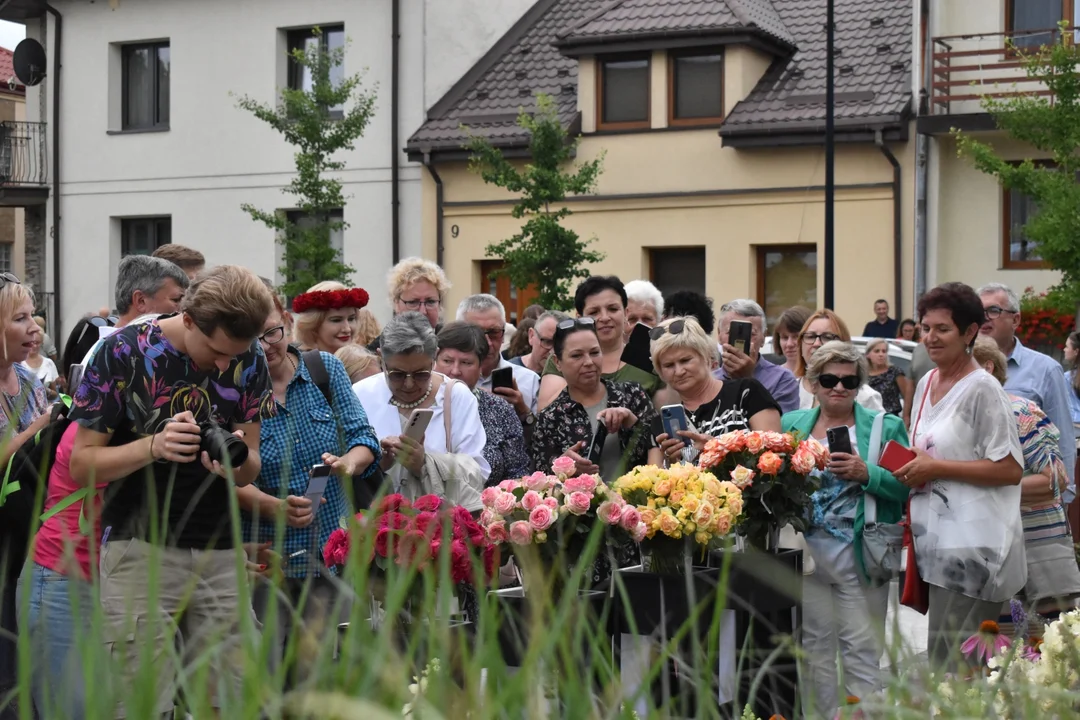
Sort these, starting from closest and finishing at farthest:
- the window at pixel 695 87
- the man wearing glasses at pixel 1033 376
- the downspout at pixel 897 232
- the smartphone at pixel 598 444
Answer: the smartphone at pixel 598 444 → the man wearing glasses at pixel 1033 376 → the downspout at pixel 897 232 → the window at pixel 695 87

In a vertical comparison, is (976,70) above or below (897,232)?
above

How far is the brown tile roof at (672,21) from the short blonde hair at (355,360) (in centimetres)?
1798

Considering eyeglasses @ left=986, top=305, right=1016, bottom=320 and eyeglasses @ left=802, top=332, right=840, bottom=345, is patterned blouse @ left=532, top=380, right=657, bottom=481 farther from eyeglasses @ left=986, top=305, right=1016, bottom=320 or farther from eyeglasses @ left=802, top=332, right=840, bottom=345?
eyeglasses @ left=986, top=305, right=1016, bottom=320

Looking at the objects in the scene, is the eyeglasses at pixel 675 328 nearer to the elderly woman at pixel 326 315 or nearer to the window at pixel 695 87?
the elderly woman at pixel 326 315

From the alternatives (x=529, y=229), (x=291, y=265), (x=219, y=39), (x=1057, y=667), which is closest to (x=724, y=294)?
(x=529, y=229)

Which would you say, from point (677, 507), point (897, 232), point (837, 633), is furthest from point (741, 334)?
point (897, 232)

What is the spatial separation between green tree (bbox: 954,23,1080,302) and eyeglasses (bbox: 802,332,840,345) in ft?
40.1

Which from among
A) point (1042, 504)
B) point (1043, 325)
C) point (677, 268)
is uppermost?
point (677, 268)

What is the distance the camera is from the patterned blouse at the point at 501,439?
6.58 metres

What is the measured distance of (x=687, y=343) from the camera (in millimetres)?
6574

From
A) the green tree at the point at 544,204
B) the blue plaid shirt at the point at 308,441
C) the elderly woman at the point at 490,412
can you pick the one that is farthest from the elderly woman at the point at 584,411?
the green tree at the point at 544,204

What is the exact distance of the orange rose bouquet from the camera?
5863 millimetres

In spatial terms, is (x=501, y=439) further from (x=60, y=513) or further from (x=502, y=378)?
(x=60, y=513)

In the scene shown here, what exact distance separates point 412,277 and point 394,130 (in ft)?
64.8
